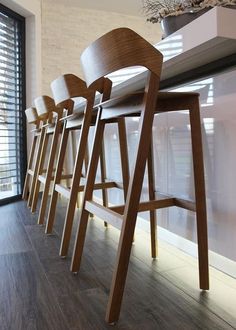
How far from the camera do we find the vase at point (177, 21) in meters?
1.19

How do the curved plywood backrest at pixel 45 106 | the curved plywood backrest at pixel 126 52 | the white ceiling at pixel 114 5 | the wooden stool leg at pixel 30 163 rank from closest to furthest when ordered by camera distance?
the curved plywood backrest at pixel 126 52, the curved plywood backrest at pixel 45 106, the wooden stool leg at pixel 30 163, the white ceiling at pixel 114 5

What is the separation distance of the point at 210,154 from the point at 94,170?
20.1 inches

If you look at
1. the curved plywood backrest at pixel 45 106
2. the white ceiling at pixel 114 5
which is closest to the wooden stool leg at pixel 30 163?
the curved plywood backrest at pixel 45 106

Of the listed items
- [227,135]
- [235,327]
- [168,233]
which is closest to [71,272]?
[168,233]

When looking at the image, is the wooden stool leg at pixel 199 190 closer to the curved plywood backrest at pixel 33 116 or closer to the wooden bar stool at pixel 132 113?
the wooden bar stool at pixel 132 113

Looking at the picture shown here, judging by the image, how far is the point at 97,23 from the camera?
14.4 feet

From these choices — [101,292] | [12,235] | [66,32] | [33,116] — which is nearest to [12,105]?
[33,116]

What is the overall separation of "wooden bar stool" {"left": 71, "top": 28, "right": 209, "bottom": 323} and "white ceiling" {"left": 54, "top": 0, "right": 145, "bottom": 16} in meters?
3.38

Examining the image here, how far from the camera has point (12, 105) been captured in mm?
3490

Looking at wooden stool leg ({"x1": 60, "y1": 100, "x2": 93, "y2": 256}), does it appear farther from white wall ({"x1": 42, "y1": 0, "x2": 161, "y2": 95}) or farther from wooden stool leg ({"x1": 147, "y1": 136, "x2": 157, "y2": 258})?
white wall ({"x1": 42, "y1": 0, "x2": 161, "y2": 95})

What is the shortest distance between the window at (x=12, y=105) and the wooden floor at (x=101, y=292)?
1704 mm

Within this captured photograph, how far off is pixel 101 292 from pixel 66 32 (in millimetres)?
3802

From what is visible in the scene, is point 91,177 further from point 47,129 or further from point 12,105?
point 12,105

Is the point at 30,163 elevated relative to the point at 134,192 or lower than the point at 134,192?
elevated
